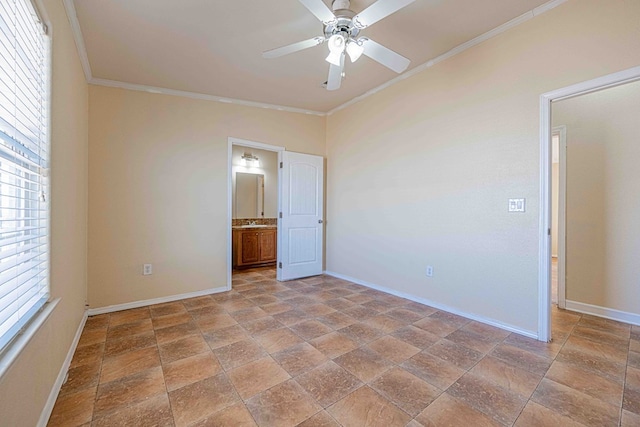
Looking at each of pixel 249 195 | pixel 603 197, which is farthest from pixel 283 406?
pixel 249 195

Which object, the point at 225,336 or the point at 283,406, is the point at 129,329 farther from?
the point at 283,406

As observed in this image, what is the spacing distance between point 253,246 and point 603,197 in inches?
190

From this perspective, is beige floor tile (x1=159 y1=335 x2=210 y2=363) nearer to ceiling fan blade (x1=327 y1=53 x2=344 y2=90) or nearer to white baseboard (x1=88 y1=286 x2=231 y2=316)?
white baseboard (x1=88 y1=286 x2=231 y2=316)

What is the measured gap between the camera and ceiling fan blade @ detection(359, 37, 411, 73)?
208 centimetres

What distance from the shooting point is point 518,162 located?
8.02 feet

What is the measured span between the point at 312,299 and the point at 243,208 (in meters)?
2.96

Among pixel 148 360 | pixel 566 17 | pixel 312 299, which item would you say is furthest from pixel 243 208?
pixel 566 17

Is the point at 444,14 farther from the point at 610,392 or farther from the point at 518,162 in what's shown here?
the point at 610,392

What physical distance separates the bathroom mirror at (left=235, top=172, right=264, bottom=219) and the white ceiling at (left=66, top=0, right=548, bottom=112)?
7.69 feet

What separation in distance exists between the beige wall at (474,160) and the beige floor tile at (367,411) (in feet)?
5.39

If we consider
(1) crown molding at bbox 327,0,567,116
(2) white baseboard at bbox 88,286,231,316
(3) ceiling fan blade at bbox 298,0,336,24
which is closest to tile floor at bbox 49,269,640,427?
(2) white baseboard at bbox 88,286,231,316

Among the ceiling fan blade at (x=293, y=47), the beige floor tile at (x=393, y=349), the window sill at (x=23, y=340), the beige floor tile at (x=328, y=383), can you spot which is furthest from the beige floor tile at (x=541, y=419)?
the ceiling fan blade at (x=293, y=47)

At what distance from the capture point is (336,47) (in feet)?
6.78

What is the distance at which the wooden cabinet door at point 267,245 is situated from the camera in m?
5.26
